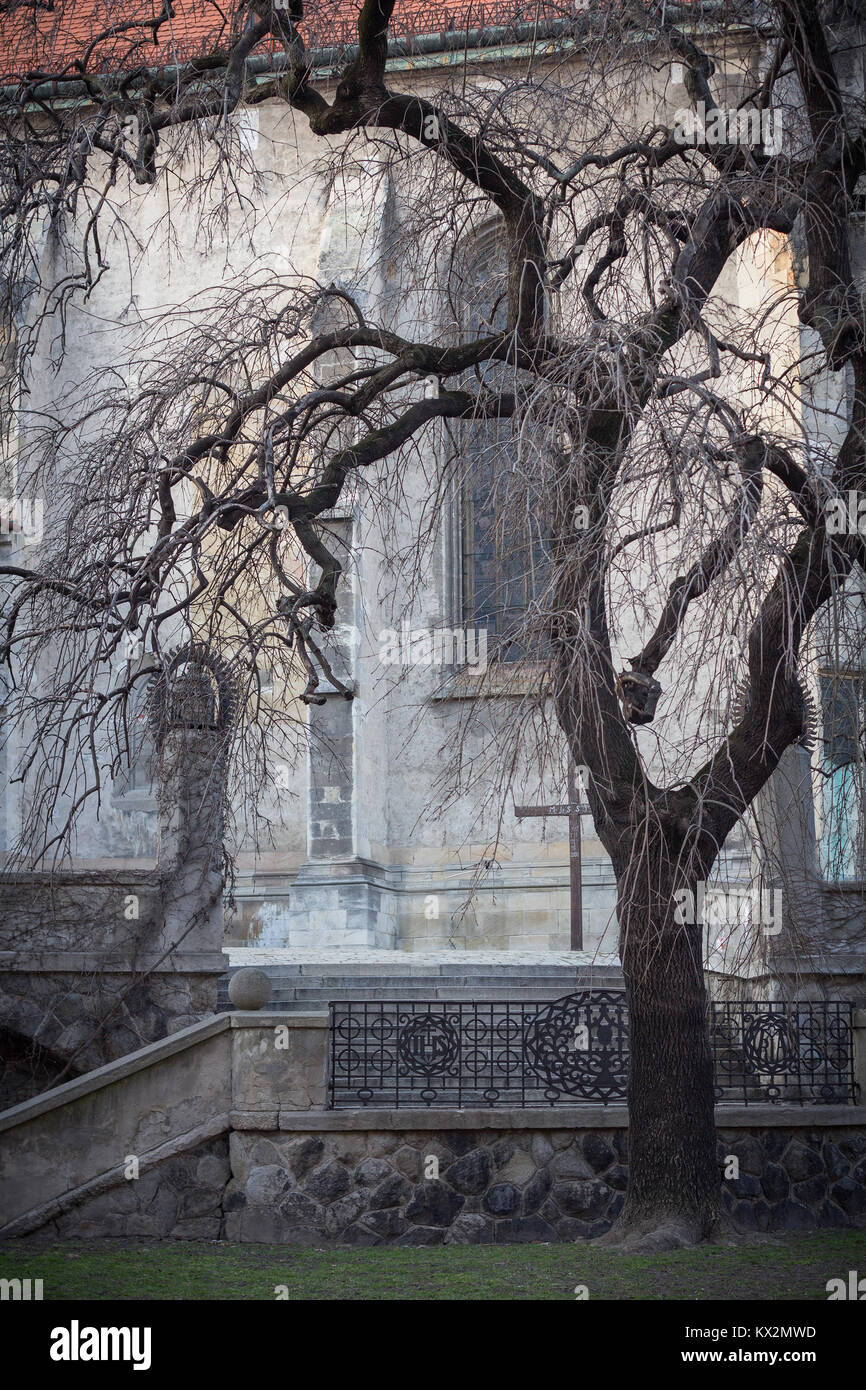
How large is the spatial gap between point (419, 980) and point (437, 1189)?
2.57 m

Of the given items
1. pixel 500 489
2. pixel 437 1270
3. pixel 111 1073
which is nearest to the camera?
pixel 500 489

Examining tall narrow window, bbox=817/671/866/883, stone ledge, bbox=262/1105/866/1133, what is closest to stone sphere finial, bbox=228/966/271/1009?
stone ledge, bbox=262/1105/866/1133

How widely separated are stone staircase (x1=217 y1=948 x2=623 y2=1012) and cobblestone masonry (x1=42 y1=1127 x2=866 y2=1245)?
145 centimetres

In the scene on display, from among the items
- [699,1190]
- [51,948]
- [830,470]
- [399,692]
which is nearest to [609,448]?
[830,470]

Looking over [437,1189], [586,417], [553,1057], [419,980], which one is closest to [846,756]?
[553,1057]

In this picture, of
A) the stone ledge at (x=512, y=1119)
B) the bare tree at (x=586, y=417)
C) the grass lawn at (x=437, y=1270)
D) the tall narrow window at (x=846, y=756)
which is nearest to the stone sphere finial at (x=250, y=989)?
the stone ledge at (x=512, y=1119)

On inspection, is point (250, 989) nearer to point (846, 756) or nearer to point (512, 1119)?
point (512, 1119)

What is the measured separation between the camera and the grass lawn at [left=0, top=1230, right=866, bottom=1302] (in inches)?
286

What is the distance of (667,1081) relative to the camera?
26.8 feet

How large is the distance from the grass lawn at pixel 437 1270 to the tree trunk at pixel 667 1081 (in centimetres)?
Result: 29

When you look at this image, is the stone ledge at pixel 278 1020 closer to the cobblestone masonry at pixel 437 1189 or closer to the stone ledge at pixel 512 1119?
the stone ledge at pixel 512 1119

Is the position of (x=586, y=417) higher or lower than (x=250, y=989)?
higher

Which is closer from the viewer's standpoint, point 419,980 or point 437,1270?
point 437,1270

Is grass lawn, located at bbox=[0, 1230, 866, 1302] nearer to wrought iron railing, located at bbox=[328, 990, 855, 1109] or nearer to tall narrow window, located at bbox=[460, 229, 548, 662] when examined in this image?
wrought iron railing, located at bbox=[328, 990, 855, 1109]
